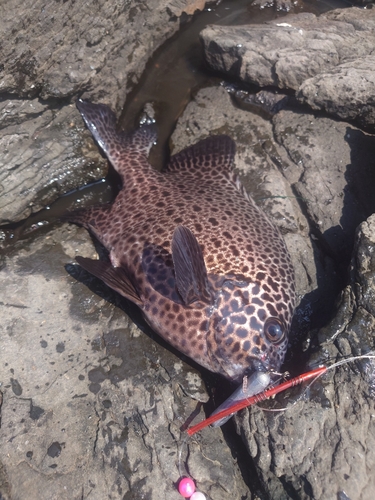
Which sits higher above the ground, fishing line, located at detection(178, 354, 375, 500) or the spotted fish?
the spotted fish

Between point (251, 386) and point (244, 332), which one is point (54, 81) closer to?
point (244, 332)

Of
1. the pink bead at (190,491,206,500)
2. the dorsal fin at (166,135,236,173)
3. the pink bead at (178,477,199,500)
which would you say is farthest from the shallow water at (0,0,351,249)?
the pink bead at (190,491,206,500)

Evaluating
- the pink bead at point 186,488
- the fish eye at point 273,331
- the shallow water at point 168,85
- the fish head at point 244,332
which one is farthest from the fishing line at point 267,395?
the shallow water at point 168,85

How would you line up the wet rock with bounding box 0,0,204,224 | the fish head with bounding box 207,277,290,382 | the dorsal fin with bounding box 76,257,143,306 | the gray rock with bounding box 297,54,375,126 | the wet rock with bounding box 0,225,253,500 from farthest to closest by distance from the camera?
1. the gray rock with bounding box 297,54,375,126
2. the wet rock with bounding box 0,0,204,224
3. the dorsal fin with bounding box 76,257,143,306
4. the fish head with bounding box 207,277,290,382
5. the wet rock with bounding box 0,225,253,500

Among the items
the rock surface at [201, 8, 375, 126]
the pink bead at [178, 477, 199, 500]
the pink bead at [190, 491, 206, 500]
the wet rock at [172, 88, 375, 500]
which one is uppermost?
the rock surface at [201, 8, 375, 126]

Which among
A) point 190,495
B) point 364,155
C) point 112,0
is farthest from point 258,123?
point 190,495

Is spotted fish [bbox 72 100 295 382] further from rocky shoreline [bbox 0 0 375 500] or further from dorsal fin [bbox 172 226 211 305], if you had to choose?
rocky shoreline [bbox 0 0 375 500]
